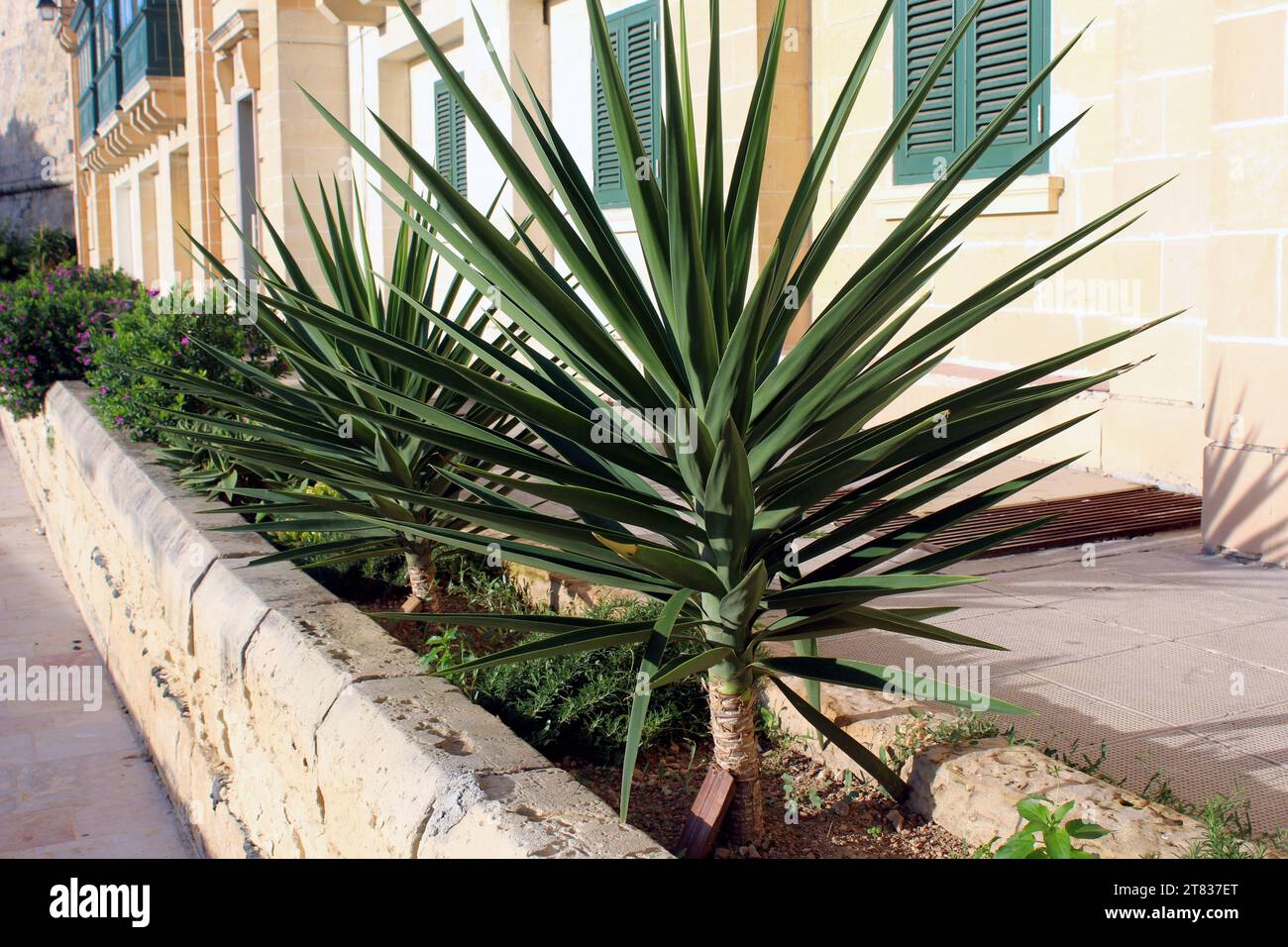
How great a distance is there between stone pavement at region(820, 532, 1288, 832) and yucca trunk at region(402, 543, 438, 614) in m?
1.28

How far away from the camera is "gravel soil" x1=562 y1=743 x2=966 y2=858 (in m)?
2.40

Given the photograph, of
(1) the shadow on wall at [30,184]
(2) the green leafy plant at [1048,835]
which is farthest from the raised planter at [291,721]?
(1) the shadow on wall at [30,184]

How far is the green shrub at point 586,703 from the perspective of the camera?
2.90m

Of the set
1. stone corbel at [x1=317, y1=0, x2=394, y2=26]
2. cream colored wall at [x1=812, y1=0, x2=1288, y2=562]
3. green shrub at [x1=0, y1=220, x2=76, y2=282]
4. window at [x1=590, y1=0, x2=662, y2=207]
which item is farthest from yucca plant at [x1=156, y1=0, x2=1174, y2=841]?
green shrub at [x1=0, y1=220, x2=76, y2=282]

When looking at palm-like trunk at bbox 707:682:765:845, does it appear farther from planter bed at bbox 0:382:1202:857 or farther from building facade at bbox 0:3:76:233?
building facade at bbox 0:3:76:233

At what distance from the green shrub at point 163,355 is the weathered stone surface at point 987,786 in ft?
13.3

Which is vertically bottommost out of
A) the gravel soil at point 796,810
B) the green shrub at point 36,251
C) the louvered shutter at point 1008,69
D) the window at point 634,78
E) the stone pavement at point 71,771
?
the stone pavement at point 71,771

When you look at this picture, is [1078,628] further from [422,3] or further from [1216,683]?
[422,3]

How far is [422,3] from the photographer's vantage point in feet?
37.6

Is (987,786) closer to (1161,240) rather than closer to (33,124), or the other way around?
(1161,240)

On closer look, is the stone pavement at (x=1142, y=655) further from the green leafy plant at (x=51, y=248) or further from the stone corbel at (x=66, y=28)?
the stone corbel at (x=66, y=28)

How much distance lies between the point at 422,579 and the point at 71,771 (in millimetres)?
3365

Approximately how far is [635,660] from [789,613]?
79 cm

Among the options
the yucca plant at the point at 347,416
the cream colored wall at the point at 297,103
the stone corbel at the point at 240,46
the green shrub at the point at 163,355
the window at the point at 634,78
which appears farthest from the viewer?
the stone corbel at the point at 240,46
